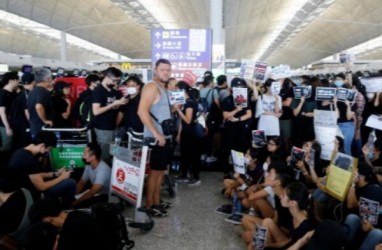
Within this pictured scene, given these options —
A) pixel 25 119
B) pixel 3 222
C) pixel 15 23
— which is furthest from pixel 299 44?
pixel 3 222

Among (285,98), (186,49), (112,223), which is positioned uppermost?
(186,49)

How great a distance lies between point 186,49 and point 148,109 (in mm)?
4132

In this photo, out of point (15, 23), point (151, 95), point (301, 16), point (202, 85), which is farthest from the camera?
point (15, 23)

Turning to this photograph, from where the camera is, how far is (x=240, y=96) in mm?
5371

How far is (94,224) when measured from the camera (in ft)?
7.71

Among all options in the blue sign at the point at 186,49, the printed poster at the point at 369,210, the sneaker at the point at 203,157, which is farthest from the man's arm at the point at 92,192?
the blue sign at the point at 186,49

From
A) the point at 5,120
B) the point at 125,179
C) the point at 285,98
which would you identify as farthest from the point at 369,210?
the point at 5,120

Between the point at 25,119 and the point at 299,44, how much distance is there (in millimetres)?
32599

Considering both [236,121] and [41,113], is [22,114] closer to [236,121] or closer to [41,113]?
[41,113]

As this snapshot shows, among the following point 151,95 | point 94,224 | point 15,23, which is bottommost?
point 94,224

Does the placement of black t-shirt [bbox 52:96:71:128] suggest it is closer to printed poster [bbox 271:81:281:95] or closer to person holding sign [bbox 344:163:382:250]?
printed poster [bbox 271:81:281:95]

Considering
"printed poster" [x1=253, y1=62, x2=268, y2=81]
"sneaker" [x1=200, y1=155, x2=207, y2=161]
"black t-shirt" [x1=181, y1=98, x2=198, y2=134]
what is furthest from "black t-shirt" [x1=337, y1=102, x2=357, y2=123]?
"sneaker" [x1=200, y1=155, x2=207, y2=161]

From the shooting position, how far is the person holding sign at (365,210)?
2887 millimetres

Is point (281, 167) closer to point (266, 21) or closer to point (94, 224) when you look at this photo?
point (94, 224)
